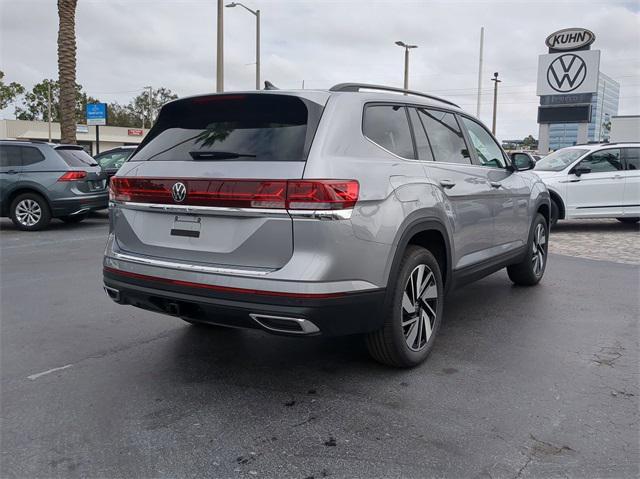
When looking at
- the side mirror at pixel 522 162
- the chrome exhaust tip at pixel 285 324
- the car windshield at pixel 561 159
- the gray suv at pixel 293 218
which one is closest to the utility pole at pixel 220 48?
the car windshield at pixel 561 159

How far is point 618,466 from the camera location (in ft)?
9.34

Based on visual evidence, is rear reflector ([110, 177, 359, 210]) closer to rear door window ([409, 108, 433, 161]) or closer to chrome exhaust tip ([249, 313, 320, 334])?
chrome exhaust tip ([249, 313, 320, 334])

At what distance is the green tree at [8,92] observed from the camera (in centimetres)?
6150

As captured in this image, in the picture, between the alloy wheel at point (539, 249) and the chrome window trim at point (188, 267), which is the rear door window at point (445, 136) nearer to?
the chrome window trim at point (188, 267)

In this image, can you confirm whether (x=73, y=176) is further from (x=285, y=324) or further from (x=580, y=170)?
(x=580, y=170)

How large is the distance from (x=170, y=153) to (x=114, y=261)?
0.79m

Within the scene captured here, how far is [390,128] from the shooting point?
3.99 metres

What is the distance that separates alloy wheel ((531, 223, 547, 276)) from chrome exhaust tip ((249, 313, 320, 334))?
397cm

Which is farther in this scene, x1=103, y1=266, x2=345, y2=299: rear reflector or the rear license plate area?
the rear license plate area

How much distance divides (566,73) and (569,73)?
0.15 m

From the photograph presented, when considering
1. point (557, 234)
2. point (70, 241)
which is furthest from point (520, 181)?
point (70, 241)

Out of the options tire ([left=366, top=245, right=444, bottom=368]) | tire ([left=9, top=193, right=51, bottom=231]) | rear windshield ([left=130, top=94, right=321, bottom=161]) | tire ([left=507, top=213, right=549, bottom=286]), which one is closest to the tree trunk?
tire ([left=9, top=193, right=51, bottom=231])

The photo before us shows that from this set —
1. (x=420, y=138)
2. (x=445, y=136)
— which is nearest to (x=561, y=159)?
(x=445, y=136)

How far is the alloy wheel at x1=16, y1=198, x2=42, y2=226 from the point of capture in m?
11.2
